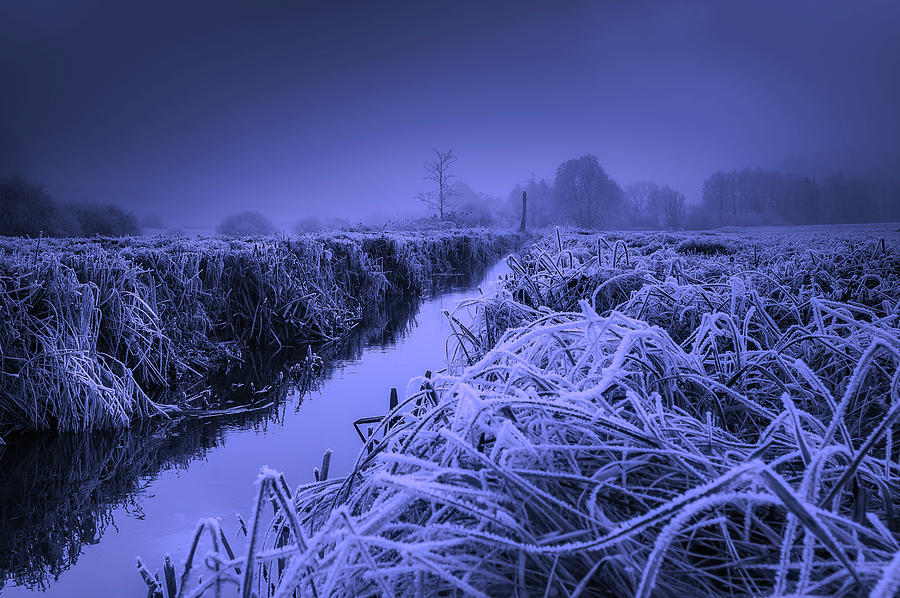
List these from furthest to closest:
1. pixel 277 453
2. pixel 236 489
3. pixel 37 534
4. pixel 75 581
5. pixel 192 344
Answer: pixel 192 344, pixel 277 453, pixel 236 489, pixel 37 534, pixel 75 581

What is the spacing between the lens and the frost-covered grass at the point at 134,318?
2.72 m

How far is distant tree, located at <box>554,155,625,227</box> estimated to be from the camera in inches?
1989

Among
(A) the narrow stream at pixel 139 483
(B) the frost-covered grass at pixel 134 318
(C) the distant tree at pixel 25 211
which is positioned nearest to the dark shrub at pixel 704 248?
(B) the frost-covered grass at pixel 134 318

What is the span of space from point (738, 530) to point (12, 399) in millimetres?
3229

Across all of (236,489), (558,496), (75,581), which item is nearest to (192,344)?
(236,489)

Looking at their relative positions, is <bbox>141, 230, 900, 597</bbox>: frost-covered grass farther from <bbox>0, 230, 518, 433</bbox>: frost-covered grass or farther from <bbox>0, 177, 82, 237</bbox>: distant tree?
<bbox>0, 177, 82, 237</bbox>: distant tree

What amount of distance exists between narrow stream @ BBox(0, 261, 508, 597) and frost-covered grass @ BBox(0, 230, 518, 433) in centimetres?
27

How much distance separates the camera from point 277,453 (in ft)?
8.32

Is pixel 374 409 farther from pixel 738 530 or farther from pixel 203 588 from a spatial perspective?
pixel 738 530

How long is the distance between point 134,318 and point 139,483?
138 centimetres

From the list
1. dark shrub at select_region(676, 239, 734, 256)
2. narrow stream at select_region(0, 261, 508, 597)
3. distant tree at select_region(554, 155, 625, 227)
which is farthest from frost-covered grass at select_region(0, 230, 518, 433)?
distant tree at select_region(554, 155, 625, 227)

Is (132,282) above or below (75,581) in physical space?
above

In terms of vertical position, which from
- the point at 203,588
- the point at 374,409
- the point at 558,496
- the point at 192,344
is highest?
the point at 558,496

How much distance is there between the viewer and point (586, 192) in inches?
1997
